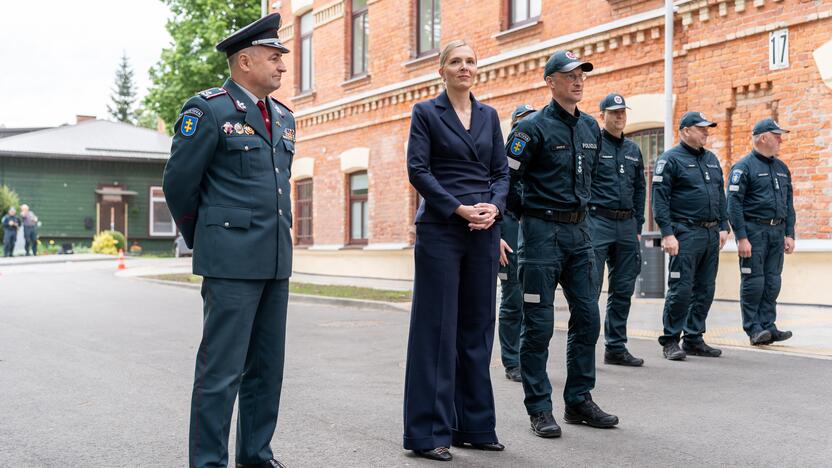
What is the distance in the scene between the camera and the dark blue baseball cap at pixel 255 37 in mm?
3962

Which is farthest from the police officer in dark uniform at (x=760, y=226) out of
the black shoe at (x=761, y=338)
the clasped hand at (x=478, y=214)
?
the clasped hand at (x=478, y=214)

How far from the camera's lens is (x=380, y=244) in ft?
67.3

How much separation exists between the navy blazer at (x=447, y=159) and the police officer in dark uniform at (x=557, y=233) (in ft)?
1.90

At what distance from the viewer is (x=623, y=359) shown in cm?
775

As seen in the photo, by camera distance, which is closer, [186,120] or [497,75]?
[186,120]

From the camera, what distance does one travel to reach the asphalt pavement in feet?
15.3

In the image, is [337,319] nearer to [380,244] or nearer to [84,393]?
[84,393]

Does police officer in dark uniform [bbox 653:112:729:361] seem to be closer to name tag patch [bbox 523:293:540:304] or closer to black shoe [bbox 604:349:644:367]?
black shoe [bbox 604:349:644:367]

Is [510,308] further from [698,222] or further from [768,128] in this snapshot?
[768,128]

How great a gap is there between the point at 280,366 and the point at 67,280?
58.4 feet

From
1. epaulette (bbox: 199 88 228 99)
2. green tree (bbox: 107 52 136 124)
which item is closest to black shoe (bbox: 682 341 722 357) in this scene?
epaulette (bbox: 199 88 228 99)

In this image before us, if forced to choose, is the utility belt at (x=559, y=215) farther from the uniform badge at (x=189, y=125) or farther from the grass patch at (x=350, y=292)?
the grass patch at (x=350, y=292)

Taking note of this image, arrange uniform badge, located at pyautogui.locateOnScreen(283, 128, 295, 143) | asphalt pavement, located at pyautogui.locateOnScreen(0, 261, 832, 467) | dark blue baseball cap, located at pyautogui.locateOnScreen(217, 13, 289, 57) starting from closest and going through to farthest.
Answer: dark blue baseball cap, located at pyautogui.locateOnScreen(217, 13, 289, 57)
uniform badge, located at pyautogui.locateOnScreen(283, 128, 295, 143)
asphalt pavement, located at pyautogui.locateOnScreen(0, 261, 832, 467)

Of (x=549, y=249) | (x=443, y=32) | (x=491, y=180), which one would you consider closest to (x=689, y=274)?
(x=549, y=249)
